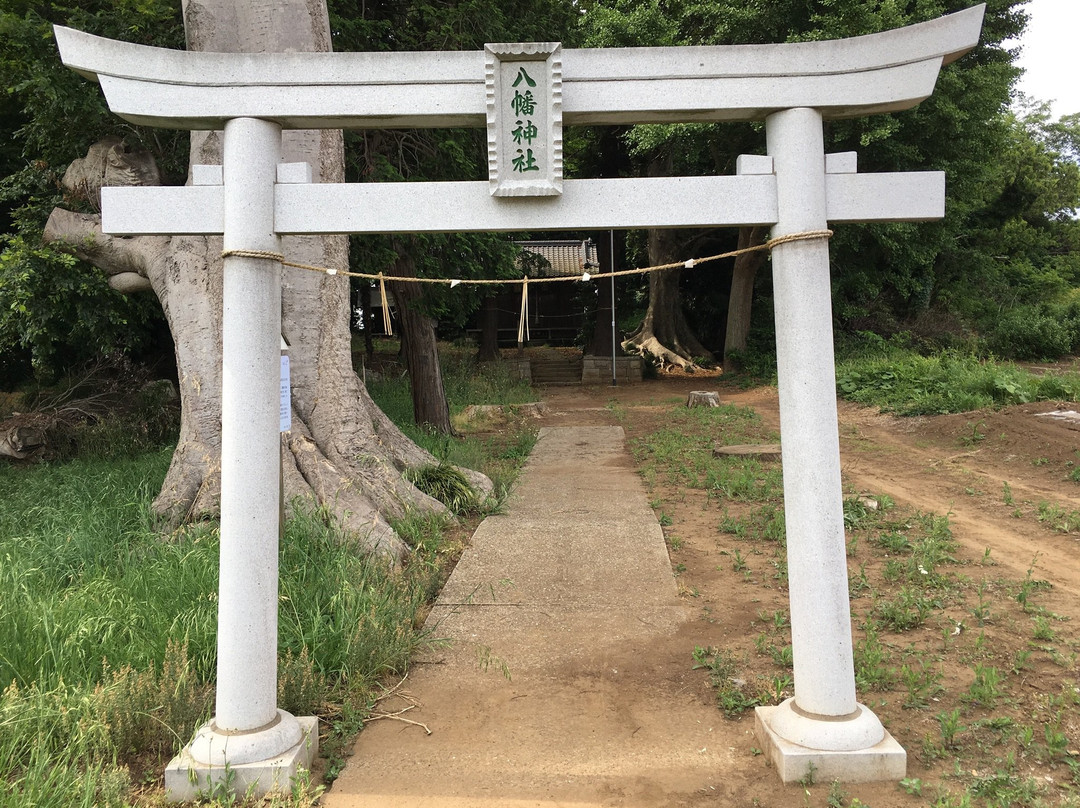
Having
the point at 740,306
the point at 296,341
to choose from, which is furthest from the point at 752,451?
the point at 740,306

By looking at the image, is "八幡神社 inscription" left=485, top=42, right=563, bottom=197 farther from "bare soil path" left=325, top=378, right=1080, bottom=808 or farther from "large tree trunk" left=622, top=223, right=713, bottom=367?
"large tree trunk" left=622, top=223, right=713, bottom=367

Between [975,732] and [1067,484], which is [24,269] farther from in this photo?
[1067,484]

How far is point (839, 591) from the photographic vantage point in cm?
325

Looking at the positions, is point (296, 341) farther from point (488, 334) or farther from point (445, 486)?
point (488, 334)

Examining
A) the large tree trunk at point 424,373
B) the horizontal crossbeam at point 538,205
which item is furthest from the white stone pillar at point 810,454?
the large tree trunk at point 424,373

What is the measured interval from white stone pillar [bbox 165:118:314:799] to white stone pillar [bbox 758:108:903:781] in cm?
220

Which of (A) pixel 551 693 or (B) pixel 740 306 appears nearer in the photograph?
(A) pixel 551 693

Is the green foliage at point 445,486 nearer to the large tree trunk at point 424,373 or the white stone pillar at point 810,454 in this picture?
the large tree trunk at point 424,373

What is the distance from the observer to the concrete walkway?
10.5 feet

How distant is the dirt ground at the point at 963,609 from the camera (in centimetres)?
317

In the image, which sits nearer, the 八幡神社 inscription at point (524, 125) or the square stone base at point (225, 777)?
the square stone base at point (225, 777)

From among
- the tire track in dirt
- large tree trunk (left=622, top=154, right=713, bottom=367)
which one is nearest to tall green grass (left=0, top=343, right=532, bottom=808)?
the tire track in dirt

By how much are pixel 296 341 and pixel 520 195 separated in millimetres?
3717

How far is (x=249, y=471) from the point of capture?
326 centimetres
